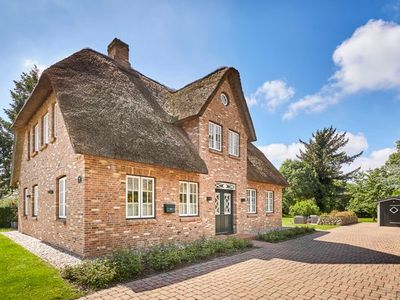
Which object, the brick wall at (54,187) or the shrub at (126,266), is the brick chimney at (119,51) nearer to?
the brick wall at (54,187)

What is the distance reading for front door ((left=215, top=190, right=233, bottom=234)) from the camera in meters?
13.8

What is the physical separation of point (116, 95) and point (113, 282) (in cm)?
756

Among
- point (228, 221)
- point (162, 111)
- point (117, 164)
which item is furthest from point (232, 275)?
point (162, 111)

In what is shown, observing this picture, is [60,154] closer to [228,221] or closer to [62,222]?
[62,222]

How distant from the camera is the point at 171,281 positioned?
639 centimetres

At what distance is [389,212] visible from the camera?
73.1 ft

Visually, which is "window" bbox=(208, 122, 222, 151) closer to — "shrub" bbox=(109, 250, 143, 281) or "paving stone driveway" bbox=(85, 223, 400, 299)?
"paving stone driveway" bbox=(85, 223, 400, 299)

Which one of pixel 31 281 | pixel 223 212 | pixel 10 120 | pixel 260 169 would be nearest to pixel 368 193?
pixel 260 169

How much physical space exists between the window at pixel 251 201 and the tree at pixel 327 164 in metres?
21.4

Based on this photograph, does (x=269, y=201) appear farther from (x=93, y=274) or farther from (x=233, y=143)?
(x=93, y=274)

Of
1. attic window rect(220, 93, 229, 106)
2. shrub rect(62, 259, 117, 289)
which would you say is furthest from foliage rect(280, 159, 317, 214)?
shrub rect(62, 259, 117, 289)

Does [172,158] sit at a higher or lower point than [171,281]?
higher

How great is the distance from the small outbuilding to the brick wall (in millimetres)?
23404

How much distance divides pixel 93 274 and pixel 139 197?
4.03 m
